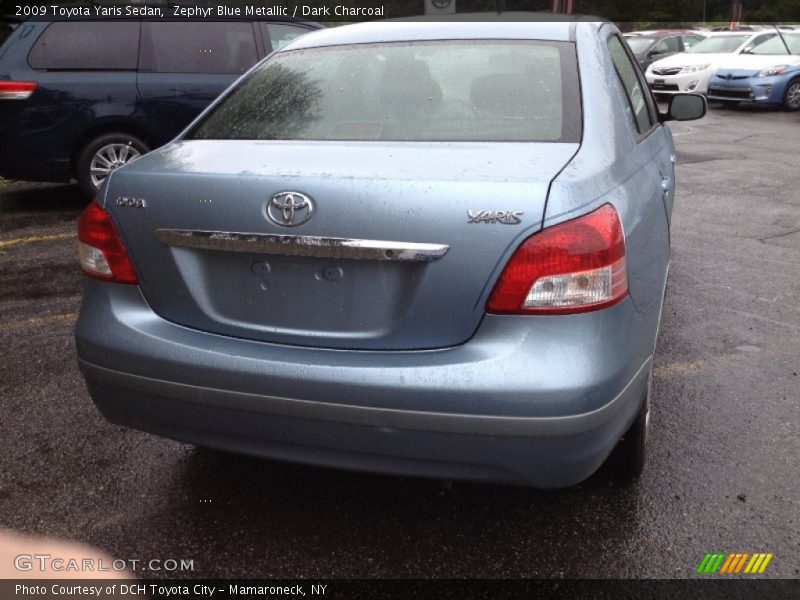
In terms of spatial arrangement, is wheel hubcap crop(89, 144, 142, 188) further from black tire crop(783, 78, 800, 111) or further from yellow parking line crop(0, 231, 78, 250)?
black tire crop(783, 78, 800, 111)

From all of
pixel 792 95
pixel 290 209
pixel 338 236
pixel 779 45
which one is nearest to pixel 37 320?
pixel 290 209

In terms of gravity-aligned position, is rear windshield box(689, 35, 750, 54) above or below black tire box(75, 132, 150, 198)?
below

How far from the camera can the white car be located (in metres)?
17.3

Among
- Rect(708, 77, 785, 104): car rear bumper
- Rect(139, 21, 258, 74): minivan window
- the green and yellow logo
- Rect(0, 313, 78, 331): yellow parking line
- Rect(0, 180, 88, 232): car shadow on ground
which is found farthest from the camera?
Rect(708, 77, 785, 104): car rear bumper

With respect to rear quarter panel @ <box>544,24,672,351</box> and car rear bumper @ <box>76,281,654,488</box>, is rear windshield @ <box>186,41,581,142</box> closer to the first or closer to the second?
rear quarter panel @ <box>544,24,672,351</box>

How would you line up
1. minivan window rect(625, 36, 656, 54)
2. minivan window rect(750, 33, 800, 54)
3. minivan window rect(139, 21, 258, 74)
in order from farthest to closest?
minivan window rect(625, 36, 656, 54), minivan window rect(750, 33, 800, 54), minivan window rect(139, 21, 258, 74)

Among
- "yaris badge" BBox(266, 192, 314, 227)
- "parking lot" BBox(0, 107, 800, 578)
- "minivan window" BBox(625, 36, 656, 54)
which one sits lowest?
"minivan window" BBox(625, 36, 656, 54)

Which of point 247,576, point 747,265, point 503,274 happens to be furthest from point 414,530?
point 747,265

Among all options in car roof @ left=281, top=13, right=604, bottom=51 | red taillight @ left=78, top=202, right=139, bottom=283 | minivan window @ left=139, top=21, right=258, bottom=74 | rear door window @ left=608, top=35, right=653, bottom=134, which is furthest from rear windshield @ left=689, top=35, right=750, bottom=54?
red taillight @ left=78, top=202, right=139, bottom=283

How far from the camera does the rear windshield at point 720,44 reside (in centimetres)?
1832

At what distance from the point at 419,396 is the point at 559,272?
48 centimetres

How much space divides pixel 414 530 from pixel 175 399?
0.90 m

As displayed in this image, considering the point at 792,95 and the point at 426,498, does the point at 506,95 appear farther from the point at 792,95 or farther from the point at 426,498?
the point at 792,95

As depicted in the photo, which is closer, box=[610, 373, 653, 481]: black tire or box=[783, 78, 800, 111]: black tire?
box=[610, 373, 653, 481]: black tire
